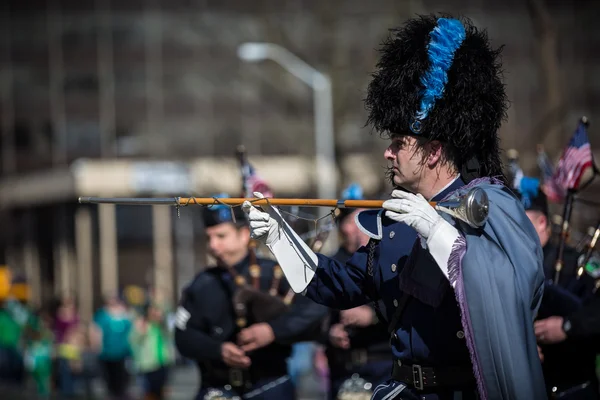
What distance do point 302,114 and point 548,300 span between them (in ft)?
99.6

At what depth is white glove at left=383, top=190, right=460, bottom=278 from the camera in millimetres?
4477

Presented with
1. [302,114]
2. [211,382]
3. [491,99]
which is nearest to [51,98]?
[302,114]

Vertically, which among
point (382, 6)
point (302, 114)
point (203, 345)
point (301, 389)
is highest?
point (382, 6)

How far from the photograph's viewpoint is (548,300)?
6.66 metres

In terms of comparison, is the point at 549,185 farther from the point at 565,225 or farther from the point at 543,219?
the point at 543,219

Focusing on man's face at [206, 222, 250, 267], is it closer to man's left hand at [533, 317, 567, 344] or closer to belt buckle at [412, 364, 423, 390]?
man's left hand at [533, 317, 567, 344]

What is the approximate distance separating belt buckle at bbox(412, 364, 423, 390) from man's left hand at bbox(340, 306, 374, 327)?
12.2 ft

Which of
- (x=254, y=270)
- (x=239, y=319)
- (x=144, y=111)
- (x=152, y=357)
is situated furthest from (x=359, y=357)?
(x=144, y=111)

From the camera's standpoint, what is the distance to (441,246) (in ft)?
14.7

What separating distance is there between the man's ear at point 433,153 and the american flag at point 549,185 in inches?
116

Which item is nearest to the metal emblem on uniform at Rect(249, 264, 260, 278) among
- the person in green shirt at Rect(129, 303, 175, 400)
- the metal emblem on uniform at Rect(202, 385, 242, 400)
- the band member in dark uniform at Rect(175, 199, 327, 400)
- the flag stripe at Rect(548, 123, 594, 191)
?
the band member in dark uniform at Rect(175, 199, 327, 400)

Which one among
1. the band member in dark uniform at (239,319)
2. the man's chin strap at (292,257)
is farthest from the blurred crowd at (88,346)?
the man's chin strap at (292,257)

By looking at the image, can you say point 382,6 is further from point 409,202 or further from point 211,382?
point 409,202

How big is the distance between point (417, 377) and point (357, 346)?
4.07 metres
